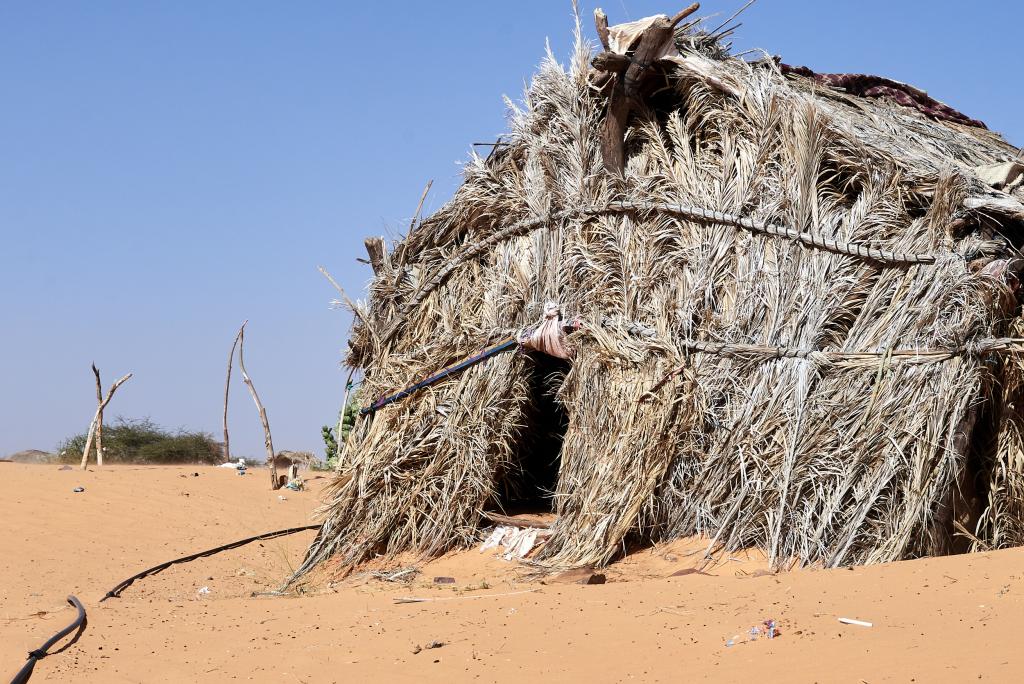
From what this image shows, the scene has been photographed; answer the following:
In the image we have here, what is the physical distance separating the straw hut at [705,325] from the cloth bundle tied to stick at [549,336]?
0.02 metres

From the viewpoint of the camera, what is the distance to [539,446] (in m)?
8.93

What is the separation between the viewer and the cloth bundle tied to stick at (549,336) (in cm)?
725

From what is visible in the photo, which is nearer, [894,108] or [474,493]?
[474,493]

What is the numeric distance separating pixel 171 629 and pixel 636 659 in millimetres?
3280

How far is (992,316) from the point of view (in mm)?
5980

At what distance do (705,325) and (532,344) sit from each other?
4.17 ft

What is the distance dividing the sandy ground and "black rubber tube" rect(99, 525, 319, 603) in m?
0.13

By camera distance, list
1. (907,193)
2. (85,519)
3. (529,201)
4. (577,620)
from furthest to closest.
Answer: (85,519) → (529,201) → (907,193) → (577,620)

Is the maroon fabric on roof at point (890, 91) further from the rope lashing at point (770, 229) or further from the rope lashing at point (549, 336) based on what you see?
the rope lashing at point (549, 336)

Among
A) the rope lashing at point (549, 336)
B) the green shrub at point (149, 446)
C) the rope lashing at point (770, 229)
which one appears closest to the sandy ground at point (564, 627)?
the rope lashing at point (549, 336)

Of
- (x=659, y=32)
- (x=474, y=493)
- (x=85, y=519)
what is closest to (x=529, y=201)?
(x=659, y=32)

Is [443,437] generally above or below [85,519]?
above

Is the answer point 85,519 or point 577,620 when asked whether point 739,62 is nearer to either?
point 577,620

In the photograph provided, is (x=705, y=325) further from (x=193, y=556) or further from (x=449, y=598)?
(x=193, y=556)
